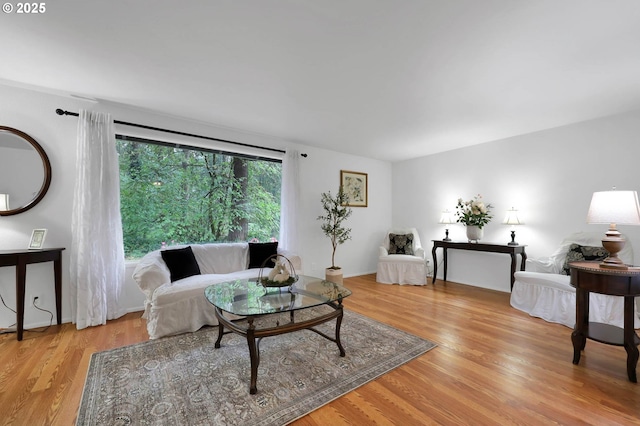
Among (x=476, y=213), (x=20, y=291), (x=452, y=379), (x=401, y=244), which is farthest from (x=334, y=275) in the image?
(x=20, y=291)

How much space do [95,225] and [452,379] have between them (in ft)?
12.1

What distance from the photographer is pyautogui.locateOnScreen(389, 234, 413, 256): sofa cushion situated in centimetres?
507

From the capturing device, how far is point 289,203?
4.38 m

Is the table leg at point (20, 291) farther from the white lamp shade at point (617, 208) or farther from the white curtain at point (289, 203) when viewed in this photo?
the white lamp shade at point (617, 208)

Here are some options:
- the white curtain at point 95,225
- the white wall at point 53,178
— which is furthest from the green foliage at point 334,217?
the white curtain at point 95,225

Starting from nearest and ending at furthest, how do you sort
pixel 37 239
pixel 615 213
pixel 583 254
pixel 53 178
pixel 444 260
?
1. pixel 615 213
2. pixel 37 239
3. pixel 53 178
4. pixel 583 254
5. pixel 444 260

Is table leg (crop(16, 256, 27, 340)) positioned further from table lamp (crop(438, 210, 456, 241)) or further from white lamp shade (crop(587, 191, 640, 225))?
table lamp (crop(438, 210, 456, 241))

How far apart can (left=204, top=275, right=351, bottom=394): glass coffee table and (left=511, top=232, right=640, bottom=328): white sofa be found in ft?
8.11

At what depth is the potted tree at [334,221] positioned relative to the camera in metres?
4.63

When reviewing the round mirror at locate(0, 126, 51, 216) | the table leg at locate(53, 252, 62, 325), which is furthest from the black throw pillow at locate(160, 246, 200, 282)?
the round mirror at locate(0, 126, 51, 216)

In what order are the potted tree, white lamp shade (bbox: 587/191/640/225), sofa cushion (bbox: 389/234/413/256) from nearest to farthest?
white lamp shade (bbox: 587/191/640/225) → the potted tree → sofa cushion (bbox: 389/234/413/256)

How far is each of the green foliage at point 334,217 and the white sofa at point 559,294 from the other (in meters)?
→ 2.62

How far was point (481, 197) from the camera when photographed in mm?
4566

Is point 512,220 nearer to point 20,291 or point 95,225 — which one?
point 95,225
